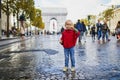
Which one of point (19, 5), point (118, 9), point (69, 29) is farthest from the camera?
point (118, 9)

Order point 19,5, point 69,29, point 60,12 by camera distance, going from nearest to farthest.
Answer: point 69,29 < point 19,5 < point 60,12

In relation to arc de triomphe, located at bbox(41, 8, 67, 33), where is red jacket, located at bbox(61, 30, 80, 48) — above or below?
below

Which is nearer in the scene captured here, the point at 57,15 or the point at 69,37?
the point at 69,37

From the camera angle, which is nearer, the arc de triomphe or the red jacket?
the red jacket

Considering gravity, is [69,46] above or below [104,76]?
above

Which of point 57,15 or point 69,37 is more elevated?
point 57,15

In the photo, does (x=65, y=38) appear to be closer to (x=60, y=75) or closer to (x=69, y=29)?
(x=69, y=29)

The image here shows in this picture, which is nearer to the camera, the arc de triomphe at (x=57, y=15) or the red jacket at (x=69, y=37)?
the red jacket at (x=69, y=37)

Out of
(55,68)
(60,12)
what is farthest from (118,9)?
(55,68)

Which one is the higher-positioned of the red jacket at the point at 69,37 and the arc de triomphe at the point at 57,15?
the arc de triomphe at the point at 57,15

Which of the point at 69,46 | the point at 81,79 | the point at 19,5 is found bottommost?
the point at 81,79

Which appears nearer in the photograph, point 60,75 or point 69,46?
point 60,75

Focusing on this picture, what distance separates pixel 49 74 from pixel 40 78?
2.71ft

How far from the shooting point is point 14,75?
9680 mm
